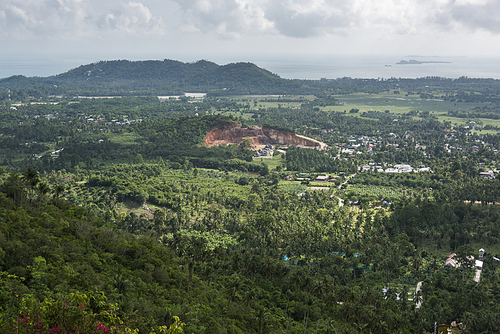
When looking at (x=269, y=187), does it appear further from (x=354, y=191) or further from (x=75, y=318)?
A: (x=75, y=318)

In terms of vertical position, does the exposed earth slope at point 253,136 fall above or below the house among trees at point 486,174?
above

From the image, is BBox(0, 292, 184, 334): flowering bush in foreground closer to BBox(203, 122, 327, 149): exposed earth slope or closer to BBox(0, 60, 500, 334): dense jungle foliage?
BBox(0, 60, 500, 334): dense jungle foliage

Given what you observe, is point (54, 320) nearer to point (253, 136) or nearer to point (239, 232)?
point (239, 232)

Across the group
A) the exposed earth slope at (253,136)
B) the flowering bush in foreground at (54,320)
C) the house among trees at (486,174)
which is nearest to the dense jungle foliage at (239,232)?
the flowering bush in foreground at (54,320)

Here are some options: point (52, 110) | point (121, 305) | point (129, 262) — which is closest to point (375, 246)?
point (129, 262)

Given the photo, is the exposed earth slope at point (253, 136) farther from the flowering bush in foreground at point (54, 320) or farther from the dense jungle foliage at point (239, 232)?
the flowering bush in foreground at point (54, 320)

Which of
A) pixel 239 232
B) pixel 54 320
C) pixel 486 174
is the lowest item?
pixel 239 232

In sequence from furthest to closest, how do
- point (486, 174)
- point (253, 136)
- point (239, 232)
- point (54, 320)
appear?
point (253, 136) < point (486, 174) < point (239, 232) < point (54, 320)

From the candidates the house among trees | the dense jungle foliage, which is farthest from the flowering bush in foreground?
the house among trees

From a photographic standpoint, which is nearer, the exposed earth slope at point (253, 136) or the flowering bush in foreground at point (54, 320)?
the flowering bush in foreground at point (54, 320)

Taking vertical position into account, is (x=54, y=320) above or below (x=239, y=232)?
above

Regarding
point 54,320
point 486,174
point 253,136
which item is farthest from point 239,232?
point 253,136

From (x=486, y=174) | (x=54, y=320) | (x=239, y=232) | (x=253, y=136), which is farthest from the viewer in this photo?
(x=253, y=136)
